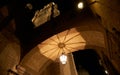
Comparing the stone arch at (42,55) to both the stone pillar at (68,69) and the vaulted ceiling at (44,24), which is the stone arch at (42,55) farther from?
the stone pillar at (68,69)

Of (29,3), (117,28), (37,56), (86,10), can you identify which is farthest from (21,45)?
(117,28)

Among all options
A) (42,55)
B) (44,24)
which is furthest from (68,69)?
(44,24)

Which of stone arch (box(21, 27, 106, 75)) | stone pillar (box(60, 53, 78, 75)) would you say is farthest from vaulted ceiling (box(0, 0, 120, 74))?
stone pillar (box(60, 53, 78, 75))

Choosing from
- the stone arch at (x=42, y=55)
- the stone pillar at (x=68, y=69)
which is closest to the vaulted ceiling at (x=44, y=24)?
the stone arch at (x=42, y=55)

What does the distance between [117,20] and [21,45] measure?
5.70 metres

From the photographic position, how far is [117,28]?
539cm

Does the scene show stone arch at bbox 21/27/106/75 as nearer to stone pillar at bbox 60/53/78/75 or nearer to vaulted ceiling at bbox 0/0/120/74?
vaulted ceiling at bbox 0/0/120/74

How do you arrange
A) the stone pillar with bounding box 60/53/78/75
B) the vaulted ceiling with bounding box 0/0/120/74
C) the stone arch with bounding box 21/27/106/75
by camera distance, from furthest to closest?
1. the stone pillar with bounding box 60/53/78/75
2. the stone arch with bounding box 21/27/106/75
3. the vaulted ceiling with bounding box 0/0/120/74

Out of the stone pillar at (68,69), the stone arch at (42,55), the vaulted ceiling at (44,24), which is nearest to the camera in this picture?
the vaulted ceiling at (44,24)

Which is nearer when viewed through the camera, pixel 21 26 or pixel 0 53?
pixel 0 53

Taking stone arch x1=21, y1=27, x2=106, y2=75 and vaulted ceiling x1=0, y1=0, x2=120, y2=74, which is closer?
Result: vaulted ceiling x1=0, y1=0, x2=120, y2=74

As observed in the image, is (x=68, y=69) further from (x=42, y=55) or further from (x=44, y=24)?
(x=44, y=24)

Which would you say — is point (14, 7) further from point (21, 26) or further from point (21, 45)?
point (21, 45)

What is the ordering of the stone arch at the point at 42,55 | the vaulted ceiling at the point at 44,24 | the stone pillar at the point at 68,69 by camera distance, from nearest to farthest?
1. the vaulted ceiling at the point at 44,24
2. the stone arch at the point at 42,55
3. the stone pillar at the point at 68,69
